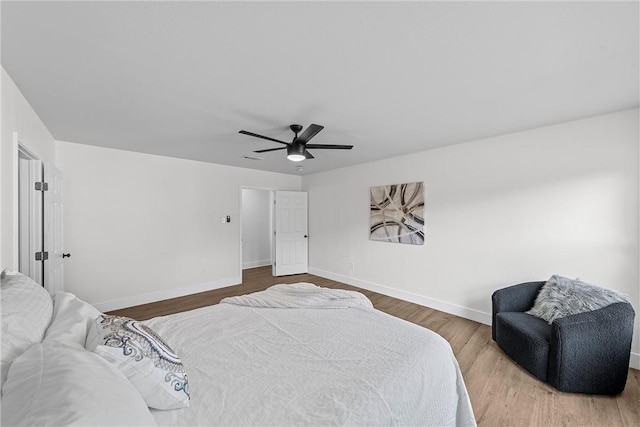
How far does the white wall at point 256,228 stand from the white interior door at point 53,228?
385cm

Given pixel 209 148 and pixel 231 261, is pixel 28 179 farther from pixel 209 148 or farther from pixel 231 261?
pixel 231 261

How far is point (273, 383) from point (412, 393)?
67cm

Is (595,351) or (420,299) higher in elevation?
(595,351)

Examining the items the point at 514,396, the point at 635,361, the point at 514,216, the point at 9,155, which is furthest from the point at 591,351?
the point at 9,155

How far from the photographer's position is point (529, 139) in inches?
115

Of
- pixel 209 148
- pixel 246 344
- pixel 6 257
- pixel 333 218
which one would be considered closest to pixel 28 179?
pixel 6 257

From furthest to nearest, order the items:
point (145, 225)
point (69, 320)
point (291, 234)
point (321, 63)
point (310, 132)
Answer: point (291, 234), point (145, 225), point (310, 132), point (321, 63), point (69, 320)

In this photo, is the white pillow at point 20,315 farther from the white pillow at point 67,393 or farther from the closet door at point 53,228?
the closet door at point 53,228

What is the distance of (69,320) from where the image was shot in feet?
3.96

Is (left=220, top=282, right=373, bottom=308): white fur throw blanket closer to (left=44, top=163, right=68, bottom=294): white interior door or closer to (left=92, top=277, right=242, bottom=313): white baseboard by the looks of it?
(left=44, top=163, right=68, bottom=294): white interior door

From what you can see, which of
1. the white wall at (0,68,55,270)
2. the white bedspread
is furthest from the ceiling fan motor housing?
the white wall at (0,68,55,270)

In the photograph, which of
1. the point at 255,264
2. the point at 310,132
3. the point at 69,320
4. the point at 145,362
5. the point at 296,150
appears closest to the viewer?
the point at 145,362

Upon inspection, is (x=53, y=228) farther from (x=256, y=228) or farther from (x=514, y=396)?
(x=514, y=396)

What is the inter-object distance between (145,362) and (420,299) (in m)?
3.76
